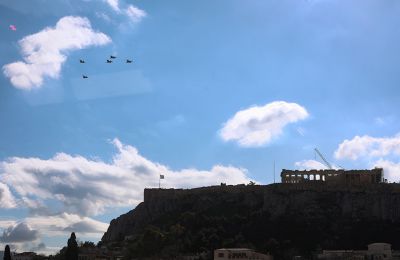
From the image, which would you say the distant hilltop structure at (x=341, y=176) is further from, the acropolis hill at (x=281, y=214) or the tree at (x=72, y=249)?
the tree at (x=72, y=249)

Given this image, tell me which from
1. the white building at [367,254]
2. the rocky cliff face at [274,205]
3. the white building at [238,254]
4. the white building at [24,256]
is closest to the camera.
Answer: the white building at [238,254]

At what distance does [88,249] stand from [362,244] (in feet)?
214

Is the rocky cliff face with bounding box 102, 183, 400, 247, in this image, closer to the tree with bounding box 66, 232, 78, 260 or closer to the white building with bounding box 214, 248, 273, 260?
the white building with bounding box 214, 248, 273, 260

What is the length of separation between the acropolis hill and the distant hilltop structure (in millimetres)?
3121

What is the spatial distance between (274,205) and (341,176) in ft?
68.0

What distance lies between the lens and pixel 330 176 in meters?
176

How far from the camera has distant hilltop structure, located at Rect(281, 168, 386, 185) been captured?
17250cm

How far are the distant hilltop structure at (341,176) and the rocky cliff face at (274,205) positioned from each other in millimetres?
4139

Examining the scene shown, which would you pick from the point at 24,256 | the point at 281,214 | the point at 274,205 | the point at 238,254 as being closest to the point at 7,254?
the point at 238,254

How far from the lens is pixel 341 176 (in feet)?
573

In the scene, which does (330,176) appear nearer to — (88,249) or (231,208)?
(231,208)

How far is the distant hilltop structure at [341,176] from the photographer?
566ft

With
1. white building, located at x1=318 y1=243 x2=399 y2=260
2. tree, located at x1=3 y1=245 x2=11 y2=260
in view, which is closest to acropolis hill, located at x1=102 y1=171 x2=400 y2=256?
white building, located at x1=318 y1=243 x2=399 y2=260

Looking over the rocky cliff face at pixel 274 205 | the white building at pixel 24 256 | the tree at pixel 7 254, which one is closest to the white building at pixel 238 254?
the rocky cliff face at pixel 274 205
